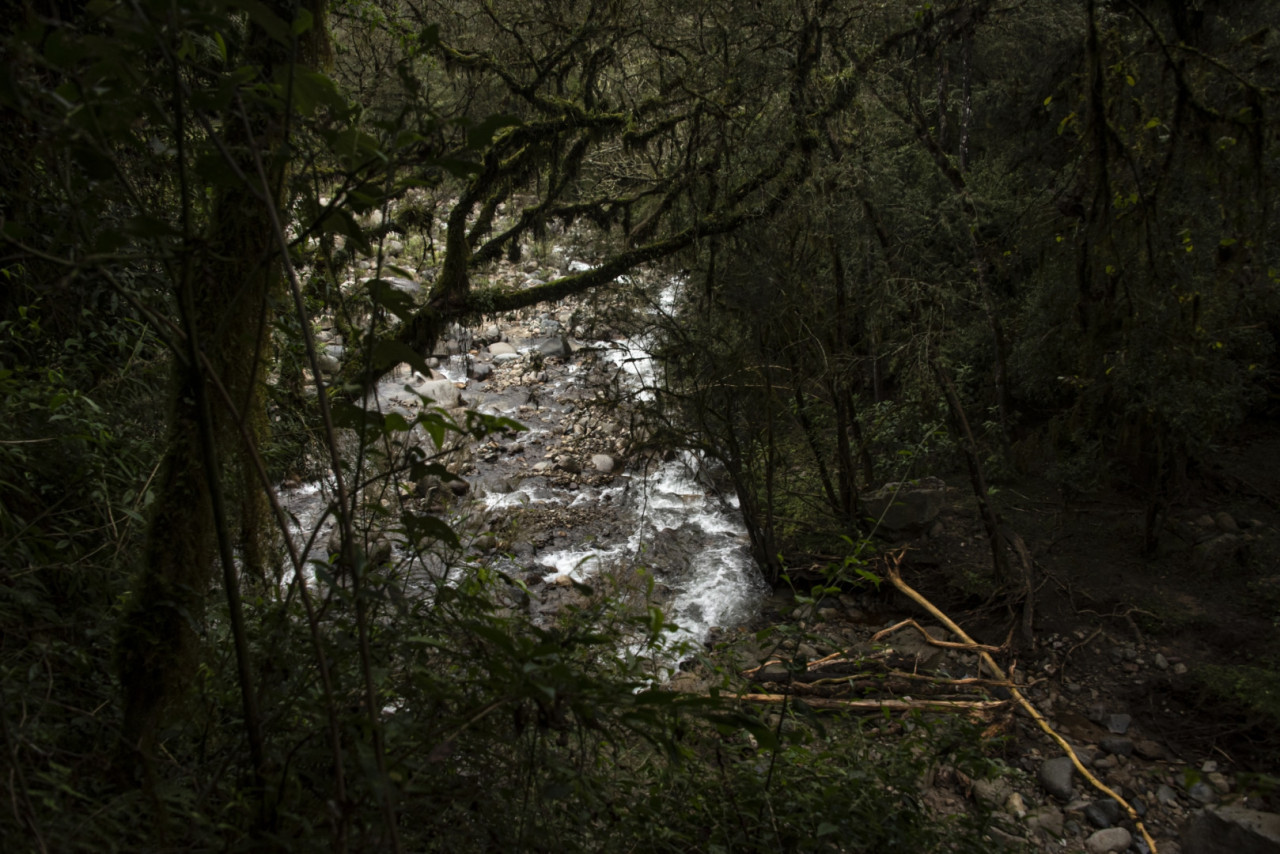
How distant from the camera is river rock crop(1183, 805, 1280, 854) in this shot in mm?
2783

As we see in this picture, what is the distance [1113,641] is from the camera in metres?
4.64

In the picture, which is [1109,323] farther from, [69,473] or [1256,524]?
[69,473]

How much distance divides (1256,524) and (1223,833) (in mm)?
3464

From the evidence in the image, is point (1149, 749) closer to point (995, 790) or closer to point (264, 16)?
point (995, 790)

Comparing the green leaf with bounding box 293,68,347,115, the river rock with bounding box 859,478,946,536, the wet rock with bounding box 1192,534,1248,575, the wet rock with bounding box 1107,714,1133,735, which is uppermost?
the river rock with bounding box 859,478,946,536

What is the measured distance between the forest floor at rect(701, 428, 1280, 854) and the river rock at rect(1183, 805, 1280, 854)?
0.06 metres

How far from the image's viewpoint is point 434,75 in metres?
6.34

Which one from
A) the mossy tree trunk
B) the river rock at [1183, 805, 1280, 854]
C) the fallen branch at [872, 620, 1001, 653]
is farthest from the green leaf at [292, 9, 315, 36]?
the fallen branch at [872, 620, 1001, 653]

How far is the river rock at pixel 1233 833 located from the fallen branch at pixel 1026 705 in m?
0.20

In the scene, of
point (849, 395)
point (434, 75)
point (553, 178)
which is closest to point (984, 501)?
point (849, 395)

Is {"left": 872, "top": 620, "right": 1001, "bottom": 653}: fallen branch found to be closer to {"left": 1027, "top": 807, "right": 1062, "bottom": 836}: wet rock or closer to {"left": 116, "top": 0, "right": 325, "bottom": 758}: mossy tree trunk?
{"left": 1027, "top": 807, "right": 1062, "bottom": 836}: wet rock

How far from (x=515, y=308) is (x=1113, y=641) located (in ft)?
15.8

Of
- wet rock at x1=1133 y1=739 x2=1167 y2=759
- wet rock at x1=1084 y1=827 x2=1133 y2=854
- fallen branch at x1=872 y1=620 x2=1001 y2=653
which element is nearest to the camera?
wet rock at x1=1084 y1=827 x2=1133 y2=854

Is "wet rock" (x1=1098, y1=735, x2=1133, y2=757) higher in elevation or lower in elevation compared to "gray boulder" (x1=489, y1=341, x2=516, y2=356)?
lower
